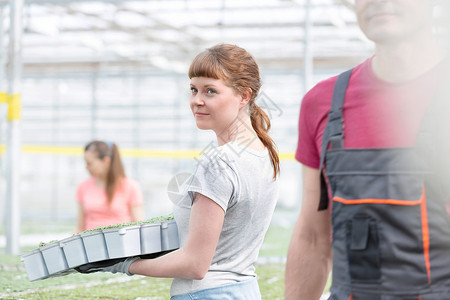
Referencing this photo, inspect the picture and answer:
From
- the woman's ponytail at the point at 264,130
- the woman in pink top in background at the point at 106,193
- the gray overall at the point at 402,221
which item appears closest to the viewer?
the gray overall at the point at 402,221

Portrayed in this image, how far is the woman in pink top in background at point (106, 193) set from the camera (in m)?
4.28

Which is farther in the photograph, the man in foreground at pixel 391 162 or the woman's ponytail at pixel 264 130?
the woman's ponytail at pixel 264 130

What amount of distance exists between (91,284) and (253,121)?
1113 mm

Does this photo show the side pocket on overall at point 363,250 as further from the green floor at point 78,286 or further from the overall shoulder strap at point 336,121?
the green floor at point 78,286

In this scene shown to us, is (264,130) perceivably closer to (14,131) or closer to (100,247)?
(100,247)

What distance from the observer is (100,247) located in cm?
168

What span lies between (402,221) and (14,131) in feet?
11.0

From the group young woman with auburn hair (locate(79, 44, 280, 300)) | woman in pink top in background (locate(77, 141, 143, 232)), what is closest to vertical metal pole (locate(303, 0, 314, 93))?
woman in pink top in background (locate(77, 141, 143, 232))

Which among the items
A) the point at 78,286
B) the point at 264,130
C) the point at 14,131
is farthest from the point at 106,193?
the point at 264,130

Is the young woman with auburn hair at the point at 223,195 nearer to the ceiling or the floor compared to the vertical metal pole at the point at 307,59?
nearer to the floor

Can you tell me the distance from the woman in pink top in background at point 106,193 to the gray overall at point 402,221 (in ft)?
10.5

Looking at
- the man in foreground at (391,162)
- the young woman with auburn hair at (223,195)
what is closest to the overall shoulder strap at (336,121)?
the man in foreground at (391,162)

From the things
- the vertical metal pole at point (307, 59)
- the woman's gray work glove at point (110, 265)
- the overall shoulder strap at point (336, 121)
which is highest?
the vertical metal pole at point (307, 59)

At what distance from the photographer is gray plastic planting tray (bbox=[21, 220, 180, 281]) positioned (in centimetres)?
167
